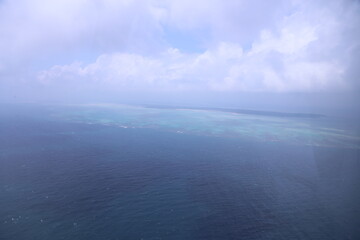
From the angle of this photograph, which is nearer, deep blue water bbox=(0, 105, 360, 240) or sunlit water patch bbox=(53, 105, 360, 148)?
deep blue water bbox=(0, 105, 360, 240)

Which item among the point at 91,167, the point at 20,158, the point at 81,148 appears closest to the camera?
the point at 91,167

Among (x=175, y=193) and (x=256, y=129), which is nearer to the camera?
(x=175, y=193)

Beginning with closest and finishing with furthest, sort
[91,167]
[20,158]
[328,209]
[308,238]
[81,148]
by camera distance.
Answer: [308,238]
[328,209]
[91,167]
[20,158]
[81,148]

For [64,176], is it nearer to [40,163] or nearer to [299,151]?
[40,163]

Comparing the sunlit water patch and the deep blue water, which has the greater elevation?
the sunlit water patch

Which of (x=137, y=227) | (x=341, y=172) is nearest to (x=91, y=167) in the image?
(x=137, y=227)

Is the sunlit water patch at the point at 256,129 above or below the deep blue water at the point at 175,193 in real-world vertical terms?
above

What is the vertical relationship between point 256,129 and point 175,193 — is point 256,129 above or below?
above

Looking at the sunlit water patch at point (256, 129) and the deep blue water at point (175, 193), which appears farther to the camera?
the sunlit water patch at point (256, 129)
